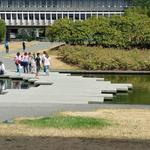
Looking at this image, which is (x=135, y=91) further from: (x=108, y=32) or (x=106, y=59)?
(x=108, y=32)

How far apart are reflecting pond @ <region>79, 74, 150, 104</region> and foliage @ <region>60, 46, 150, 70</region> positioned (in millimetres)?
3189

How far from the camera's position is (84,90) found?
28.3m

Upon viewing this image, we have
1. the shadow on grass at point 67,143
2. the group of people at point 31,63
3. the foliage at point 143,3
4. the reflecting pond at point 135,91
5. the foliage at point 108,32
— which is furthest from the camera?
the foliage at point 143,3

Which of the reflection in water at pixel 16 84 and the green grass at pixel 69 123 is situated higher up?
the green grass at pixel 69 123

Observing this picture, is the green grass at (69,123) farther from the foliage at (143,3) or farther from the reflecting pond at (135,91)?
the foliage at (143,3)

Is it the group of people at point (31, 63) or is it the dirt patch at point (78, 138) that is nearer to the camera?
the dirt patch at point (78, 138)

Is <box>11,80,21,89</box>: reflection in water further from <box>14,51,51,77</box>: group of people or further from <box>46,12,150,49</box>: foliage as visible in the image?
<box>46,12,150,49</box>: foliage

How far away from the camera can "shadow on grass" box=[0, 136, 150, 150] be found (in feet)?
32.8

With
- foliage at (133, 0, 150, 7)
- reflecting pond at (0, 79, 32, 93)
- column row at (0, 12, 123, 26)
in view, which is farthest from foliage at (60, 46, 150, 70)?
column row at (0, 12, 123, 26)

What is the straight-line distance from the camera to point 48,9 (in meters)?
123

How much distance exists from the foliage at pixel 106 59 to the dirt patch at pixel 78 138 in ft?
98.6

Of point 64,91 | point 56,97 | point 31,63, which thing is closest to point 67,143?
point 56,97

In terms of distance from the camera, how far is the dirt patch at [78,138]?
10.2m

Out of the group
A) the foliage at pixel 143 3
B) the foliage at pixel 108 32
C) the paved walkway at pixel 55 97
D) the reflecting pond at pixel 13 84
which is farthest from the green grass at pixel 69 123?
the foliage at pixel 143 3
